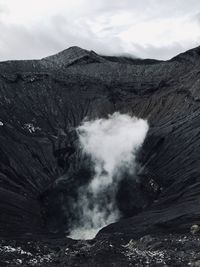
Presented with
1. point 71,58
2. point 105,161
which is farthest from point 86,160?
point 71,58

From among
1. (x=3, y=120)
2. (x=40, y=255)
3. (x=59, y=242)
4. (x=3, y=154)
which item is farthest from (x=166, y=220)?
(x=3, y=120)

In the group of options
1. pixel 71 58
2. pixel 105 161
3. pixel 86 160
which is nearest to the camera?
pixel 105 161

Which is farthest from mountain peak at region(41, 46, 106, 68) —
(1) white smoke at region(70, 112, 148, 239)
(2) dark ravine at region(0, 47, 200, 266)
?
(1) white smoke at region(70, 112, 148, 239)

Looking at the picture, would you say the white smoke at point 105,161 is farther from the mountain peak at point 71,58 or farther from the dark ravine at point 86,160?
the mountain peak at point 71,58

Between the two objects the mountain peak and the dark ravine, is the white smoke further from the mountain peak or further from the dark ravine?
the mountain peak

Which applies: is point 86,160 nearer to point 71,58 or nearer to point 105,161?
point 105,161

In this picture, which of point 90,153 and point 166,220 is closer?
point 166,220

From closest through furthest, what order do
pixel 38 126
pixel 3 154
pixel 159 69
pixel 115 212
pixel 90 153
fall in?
pixel 115 212
pixel 3 154
pixel 90 153
pixel 38 126
pixel 159 69

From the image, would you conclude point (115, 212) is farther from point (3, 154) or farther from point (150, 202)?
point (3, 154)
